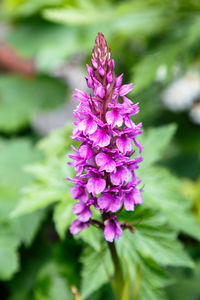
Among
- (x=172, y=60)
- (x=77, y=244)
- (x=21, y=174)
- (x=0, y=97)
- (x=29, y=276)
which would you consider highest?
(x=0, y=97)

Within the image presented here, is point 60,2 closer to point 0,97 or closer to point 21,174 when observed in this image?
point 0,97

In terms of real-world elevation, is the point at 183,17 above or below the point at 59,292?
above

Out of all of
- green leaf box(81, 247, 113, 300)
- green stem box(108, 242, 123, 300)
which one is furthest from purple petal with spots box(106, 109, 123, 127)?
green leaf box(81, 247, 113, 300)

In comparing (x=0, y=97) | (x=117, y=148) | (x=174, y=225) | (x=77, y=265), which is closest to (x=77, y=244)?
(x=77, y=265)

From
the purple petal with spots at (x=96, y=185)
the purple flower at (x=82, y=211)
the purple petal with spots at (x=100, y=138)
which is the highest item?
the purple petal with spots at (x=100, y=138)

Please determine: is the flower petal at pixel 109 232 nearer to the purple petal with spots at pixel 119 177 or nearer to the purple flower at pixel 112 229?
the purple flower at pixel 112 229

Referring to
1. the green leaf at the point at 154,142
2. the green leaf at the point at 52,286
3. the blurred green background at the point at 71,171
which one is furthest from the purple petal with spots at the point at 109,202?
the green leaf at the point at 52,286
